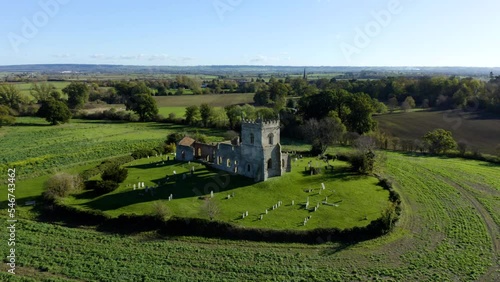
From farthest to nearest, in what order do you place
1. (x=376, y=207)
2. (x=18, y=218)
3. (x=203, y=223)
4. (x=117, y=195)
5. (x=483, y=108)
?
1. (x=483, y=108)
2. (x=117, y=195)
3. (x=376, y=207)
4. (x=18, y=218)
5. (x=203, y=223)

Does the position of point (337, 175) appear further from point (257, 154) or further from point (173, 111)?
point (173, 111)

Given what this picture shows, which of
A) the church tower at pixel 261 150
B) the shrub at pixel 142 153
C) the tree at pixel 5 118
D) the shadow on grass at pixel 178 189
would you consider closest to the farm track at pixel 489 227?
the church tower at pixel 261 150

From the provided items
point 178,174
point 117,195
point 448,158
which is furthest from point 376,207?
point 448,158

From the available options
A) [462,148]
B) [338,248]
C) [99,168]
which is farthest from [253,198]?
[462,148]

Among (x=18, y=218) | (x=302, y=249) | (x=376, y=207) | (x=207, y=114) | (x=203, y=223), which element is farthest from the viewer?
(x=207, y=114)

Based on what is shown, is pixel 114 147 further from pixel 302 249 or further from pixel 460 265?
pixel 460 265

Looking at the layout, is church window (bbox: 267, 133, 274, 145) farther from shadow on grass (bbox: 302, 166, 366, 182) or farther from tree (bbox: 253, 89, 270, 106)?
tree (bbox: 253, 89, 270, 106)
